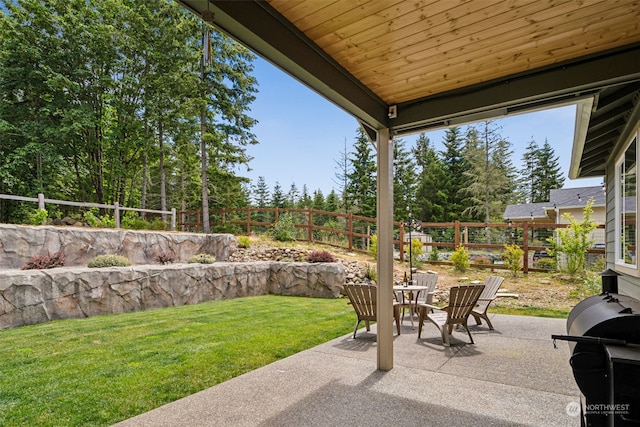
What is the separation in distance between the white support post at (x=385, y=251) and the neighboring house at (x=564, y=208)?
9827 mm

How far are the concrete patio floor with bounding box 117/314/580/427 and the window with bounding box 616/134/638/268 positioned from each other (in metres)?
1.38

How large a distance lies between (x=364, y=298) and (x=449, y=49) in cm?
340

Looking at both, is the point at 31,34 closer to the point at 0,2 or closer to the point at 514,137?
the point at 0,2

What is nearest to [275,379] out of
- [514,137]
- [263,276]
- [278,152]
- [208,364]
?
[208,364]

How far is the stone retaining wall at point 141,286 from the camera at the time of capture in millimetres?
5573

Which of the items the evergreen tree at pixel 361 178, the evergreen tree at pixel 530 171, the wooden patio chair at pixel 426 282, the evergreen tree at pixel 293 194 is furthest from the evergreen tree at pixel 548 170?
the wooden patio chair at pixel 426 282

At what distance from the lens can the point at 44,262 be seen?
7.06m

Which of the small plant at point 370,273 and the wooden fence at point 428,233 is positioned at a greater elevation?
the wooden fence at point 428,233

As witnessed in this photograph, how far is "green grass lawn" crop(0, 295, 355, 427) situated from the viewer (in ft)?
9.18

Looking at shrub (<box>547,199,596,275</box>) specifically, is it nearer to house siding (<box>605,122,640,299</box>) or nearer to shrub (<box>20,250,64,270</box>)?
house siding (<box>605,122,640,299</box>)

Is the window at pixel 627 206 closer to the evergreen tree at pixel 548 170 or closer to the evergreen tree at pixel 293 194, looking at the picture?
the evergreen tree at pixel 548 170

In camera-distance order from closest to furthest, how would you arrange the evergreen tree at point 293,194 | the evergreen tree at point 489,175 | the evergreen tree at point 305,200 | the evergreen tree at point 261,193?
the evergreen tree at point 489,175 → the evergreen tree at point 305,200 → the evergreen tree at point 293,194 → the evergreen tree at point 261,193
